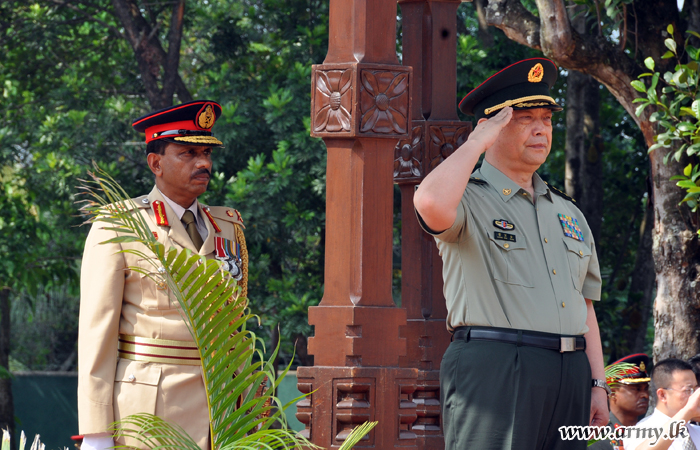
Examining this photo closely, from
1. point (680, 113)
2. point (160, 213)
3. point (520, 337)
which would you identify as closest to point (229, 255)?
point (160, 213)

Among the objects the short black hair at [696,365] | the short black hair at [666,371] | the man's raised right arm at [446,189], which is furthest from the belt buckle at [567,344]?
the short black hair at [696,365]

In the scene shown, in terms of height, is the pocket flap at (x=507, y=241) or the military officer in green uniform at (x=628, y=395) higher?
the pocket flap at (x=507, y=241)

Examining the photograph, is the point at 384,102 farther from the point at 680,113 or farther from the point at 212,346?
the point at 680,113

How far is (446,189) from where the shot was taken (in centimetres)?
268

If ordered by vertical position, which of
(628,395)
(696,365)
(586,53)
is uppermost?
(586,53)

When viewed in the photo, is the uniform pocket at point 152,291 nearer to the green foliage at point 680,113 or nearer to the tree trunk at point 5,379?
the green foliage at point 680,113

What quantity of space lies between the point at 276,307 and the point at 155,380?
6025 mm

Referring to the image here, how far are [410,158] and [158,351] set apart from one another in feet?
5.76

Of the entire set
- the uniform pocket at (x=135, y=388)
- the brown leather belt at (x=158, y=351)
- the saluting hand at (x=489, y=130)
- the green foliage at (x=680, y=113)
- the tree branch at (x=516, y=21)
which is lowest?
the uniform pocket at (x=135, y=388)

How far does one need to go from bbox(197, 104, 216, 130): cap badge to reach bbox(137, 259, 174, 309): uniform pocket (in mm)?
608

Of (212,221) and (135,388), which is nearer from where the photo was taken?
(135,388)

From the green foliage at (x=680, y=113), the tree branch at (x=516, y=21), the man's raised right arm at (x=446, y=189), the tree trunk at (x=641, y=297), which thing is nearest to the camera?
the man's raised right arm at (x=446, y=189)

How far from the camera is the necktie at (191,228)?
333 cm

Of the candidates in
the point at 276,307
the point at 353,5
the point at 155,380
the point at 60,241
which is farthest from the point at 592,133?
the point at 155,380
